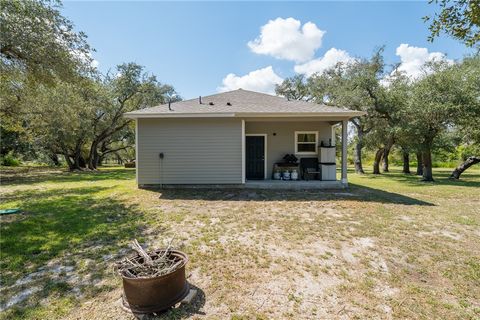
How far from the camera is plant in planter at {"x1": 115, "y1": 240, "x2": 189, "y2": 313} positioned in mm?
2309

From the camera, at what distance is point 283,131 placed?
33.0ft

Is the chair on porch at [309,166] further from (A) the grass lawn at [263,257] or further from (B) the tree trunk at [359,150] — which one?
(B) the tree trunk at [359,150]

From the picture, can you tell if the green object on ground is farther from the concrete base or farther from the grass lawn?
the concrete base

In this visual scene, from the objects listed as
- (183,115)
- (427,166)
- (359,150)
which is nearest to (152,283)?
(183,115)

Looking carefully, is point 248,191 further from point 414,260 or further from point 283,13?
point 283,13

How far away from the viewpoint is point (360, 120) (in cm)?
1619

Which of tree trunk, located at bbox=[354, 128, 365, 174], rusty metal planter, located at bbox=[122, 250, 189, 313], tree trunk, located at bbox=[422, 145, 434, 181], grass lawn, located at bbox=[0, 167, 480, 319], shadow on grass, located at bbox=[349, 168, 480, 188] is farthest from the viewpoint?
tree trunk, located at bbox=[354, 128, 365, 174]

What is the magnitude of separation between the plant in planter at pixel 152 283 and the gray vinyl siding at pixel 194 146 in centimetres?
621

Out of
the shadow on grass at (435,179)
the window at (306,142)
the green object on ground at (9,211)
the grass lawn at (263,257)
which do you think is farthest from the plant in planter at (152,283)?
the shadow on grass at (435,179)

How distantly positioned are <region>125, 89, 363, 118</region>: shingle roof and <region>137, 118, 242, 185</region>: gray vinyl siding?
0.44m

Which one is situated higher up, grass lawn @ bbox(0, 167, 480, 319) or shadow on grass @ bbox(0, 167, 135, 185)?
shadow on grass @ bbox(0, 167, 135, 185)

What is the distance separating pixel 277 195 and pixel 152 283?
19.3 ft

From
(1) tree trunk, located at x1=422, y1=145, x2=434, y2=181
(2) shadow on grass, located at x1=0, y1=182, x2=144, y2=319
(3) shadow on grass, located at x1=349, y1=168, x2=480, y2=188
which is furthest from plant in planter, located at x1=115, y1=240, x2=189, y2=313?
(1) tree trunk, located at x1=422, y1=145, x2=434, y2=181

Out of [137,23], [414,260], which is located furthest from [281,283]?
[137,23]
